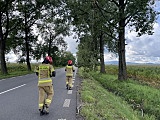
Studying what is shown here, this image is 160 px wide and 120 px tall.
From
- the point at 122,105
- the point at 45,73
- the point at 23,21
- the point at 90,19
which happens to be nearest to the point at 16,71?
the point at 23,21

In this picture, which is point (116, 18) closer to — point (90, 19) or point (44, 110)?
point (90, 19)

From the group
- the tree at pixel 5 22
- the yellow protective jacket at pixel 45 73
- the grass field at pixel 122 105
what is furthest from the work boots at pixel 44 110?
the tree at pixel 5 22

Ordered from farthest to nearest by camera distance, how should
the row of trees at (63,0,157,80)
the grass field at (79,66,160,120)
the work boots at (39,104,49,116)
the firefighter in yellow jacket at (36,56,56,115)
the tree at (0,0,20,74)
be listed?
the tree at (0,0,20,74) → the row of trees at (63,0,157,80) → the firefighter in yellow jacket at (36,56,56,115) → the work boots at (39,104,49,116) → the grass field at (79,66,160,120)

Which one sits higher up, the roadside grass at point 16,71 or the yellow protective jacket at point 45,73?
the yellow protective jacket at point 45,73

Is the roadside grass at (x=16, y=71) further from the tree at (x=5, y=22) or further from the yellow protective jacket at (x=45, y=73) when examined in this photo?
the yellow protective jacket at (x=45, y=73)

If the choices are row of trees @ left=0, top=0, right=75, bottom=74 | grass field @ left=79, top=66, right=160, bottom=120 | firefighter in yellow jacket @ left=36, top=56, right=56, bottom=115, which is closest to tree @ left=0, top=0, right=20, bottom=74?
row of trees @ left=0, top=0, right=75, bottom=74

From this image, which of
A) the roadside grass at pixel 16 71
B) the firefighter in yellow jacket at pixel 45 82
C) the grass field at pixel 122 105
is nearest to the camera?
the grass field at pixel 122 105

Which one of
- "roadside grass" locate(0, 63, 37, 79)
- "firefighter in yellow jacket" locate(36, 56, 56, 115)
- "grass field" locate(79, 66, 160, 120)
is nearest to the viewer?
"grass field" locate(79, 66, 160, 120)

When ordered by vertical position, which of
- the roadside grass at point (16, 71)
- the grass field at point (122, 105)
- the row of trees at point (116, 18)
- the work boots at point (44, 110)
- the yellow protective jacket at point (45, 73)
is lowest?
the grass field at point (122, 105)

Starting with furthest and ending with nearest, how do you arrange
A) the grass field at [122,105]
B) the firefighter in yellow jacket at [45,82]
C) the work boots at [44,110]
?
the firefighter in yellow jacket at [45,82] → the work boots at [44,110] → the grass field at [122,105]

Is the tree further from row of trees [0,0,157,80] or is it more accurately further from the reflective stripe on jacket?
the reflective stripe on jacket

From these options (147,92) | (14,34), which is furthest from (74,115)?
(14,34)

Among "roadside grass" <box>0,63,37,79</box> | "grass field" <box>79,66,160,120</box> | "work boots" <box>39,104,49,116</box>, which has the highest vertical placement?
"roadside grass" <box>0,63,37,79</box>

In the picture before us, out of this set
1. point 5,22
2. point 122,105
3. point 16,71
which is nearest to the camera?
point 122,105
